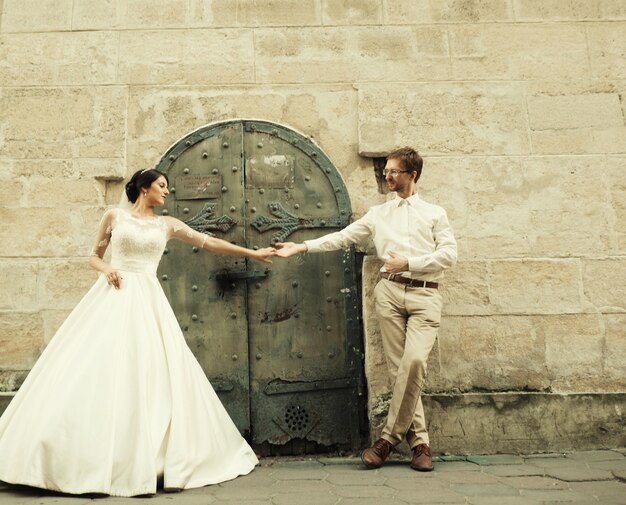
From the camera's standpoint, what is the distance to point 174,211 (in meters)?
4.10

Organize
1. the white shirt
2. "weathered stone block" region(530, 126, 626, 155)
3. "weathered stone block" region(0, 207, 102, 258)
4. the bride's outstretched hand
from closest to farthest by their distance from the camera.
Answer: the white shirt, the bride's outstretched hand, "weathered stone block" region(0, 207, 102, 258), "weathered stone block" region(530, 126, 626, 155)

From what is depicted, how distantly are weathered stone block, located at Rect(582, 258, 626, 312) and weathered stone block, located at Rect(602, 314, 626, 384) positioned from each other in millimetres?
74

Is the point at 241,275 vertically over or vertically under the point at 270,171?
under

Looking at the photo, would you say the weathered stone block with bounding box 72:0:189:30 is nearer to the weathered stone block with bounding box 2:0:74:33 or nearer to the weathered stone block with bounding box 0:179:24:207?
the weathered stone block with bounding box 2:0:74:33

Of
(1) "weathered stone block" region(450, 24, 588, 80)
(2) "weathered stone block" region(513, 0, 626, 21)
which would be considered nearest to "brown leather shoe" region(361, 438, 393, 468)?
(1) "weathered stone block" region(450, 24, 588, 80)

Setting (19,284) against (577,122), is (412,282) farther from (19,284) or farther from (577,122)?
(19,284)

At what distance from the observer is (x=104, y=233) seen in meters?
3.65

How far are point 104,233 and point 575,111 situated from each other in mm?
3327

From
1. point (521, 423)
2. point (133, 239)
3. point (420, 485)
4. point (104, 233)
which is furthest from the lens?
point (521, 423)

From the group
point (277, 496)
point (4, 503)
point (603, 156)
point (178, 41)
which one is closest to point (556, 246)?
point (603, 156)

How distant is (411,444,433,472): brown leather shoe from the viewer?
10.9 ft

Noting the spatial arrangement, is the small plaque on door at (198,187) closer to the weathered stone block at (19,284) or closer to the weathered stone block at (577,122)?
the weathered stone block at (19,284)

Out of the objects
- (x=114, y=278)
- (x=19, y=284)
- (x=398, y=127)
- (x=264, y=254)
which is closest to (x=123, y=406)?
(x=114, y=278)

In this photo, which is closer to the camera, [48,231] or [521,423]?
[521,423]
